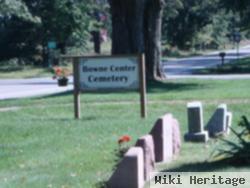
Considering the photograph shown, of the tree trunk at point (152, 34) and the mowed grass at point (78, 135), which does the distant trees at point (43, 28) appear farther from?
the mowed grass at point (78, 135)

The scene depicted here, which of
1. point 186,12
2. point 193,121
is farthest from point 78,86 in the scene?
point 186,12

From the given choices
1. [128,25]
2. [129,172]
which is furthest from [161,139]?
[128,25]

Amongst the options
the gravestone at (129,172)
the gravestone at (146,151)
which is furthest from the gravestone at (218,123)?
the gravestone at (129,172)

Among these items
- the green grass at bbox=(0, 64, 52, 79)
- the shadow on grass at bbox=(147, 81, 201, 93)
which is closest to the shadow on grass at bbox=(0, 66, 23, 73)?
the green grass at bbox=(0, 64, 52, 79)

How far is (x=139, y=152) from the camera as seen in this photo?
790cm

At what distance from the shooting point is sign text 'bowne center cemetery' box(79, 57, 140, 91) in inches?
632

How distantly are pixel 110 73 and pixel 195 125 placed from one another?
4.01 metres

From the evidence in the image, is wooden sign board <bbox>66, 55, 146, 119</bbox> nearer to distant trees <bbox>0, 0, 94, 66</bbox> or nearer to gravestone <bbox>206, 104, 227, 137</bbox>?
gravestone <bbox>206, 104, 227, 137</bbox>

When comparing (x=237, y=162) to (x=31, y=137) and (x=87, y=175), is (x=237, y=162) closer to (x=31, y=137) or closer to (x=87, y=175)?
(x=87, y=175)

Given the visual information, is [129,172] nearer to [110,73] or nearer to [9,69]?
[110,73]

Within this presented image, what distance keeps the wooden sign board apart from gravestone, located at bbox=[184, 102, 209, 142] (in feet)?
12.0

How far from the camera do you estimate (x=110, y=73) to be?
16.1 metres

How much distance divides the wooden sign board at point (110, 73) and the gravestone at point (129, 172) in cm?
816

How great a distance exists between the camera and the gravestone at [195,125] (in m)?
12.3
